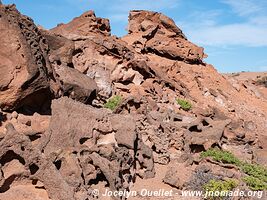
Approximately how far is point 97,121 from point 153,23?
42.3 ft

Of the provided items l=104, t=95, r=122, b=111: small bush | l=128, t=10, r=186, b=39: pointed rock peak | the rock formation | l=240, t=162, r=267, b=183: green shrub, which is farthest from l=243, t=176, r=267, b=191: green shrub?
l=128, t=10, r=186, b=39: pointed rock peak

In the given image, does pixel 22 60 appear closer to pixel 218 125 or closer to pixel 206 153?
pixel 206 153

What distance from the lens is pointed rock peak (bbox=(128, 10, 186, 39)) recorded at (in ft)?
65.4

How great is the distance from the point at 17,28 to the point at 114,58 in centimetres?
800

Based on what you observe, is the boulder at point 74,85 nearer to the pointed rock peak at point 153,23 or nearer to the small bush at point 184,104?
the small bush at point 184,104

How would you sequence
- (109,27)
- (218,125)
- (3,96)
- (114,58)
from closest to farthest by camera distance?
(3,96), (218,125), (114,58), (109,27)

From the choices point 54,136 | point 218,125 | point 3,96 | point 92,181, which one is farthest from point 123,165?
point 218,125

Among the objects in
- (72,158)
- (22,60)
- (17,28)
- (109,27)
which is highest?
(109,27)

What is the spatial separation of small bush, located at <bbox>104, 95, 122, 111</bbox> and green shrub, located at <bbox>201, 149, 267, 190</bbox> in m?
3.66

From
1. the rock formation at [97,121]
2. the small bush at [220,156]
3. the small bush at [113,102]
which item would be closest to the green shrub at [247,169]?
the small bush at [220,156]

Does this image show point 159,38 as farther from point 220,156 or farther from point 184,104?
point 220,156

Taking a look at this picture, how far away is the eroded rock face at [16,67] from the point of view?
732cm

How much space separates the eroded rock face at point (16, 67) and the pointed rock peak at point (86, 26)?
8209 mm

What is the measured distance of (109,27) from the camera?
17766 mm
